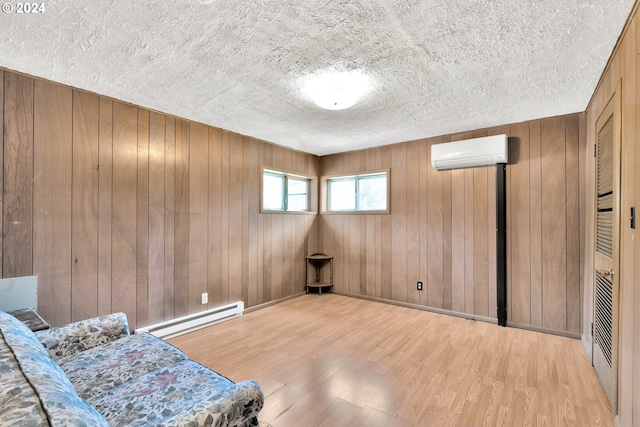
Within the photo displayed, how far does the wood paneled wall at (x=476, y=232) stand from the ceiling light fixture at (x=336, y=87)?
1.83 m

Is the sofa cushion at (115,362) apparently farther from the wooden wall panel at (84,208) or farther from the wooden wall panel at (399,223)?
the wooden wall panel at (399,223)

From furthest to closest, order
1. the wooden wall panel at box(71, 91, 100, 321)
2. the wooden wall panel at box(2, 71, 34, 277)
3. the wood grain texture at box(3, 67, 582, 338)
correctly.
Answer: the wood grain texture at box(3, 67, 582, 338) < the wooden wall panel at box(71, 91, 100, 321) < the wooden wall panel at box(2, 71, 34, 277)

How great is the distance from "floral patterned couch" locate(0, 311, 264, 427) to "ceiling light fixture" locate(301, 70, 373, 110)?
6.71ft

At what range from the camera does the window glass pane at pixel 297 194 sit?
468 centimetres

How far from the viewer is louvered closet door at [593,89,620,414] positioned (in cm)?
→ 175

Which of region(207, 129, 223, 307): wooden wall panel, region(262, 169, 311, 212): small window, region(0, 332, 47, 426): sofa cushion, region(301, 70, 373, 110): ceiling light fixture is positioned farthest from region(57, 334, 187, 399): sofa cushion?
region(262, 169, 311, 212): small window

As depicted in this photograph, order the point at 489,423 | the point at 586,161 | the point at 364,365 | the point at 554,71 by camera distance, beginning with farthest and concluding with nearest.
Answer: the point at 586,161, the point at 364,365, the point at 554,71, the point at 489,423

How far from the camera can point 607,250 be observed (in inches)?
79.3

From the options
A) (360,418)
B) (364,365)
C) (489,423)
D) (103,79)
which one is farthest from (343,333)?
(103,79)

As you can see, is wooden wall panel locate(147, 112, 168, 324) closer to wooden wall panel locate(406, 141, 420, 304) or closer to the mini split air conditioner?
wooden wall panel locate(406, 141, 420, 304)

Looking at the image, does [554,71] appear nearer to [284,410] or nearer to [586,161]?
[586,161]

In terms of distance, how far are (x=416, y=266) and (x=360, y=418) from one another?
2.49m

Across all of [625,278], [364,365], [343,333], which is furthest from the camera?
[343,333]

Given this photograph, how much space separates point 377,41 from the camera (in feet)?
5.84
